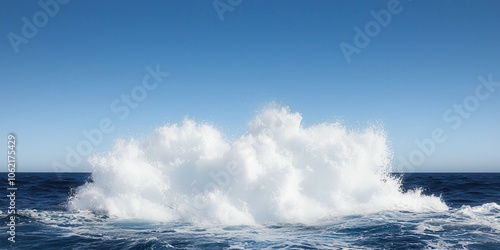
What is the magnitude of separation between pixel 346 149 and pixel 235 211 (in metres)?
9.34

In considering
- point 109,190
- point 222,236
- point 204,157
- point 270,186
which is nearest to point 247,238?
point 222,236

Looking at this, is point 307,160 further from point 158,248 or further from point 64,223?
point 64,223

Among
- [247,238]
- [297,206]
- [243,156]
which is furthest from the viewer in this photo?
[243,156]

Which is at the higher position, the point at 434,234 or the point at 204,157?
the point at 204,157

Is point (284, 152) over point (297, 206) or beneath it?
over

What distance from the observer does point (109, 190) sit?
2400cm

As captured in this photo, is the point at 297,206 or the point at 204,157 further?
the point at 204,157

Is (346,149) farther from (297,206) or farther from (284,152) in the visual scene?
(297,206)

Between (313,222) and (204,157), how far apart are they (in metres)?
8.27

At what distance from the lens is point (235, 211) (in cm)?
2034

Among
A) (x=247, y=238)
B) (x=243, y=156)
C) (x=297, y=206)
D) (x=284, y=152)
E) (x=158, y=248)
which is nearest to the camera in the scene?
(x=158, y=248)

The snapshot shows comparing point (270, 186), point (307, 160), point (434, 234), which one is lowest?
point (434, 234)

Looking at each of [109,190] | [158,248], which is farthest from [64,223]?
[158,248]

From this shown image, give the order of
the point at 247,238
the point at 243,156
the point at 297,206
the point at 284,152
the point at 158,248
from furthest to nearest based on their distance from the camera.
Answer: the point at 284,152 < the point at 243,156 < the point at 297,206 < the point at 247,238 < the point at 158,248
